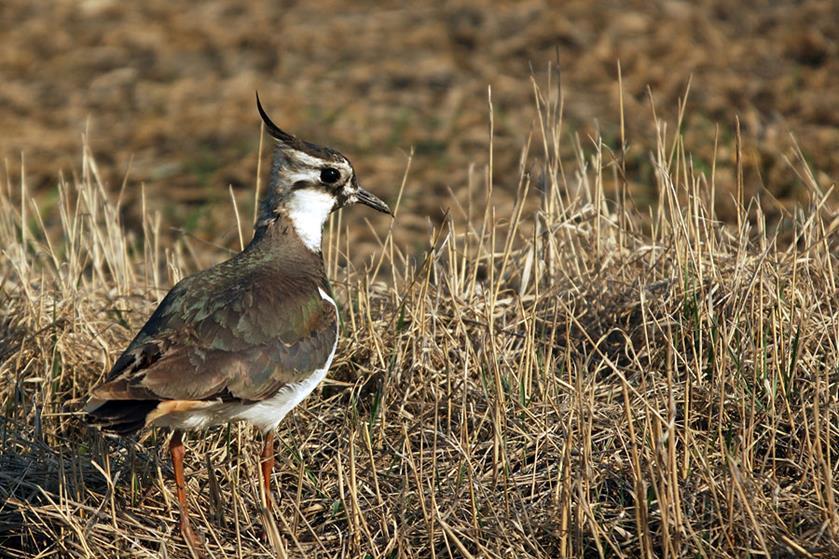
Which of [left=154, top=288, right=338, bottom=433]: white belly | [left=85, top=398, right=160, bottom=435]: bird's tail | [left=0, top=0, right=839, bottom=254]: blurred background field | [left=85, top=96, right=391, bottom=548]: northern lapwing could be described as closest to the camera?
[left=85, top=398, right=160, bottom=435]: bird's tail

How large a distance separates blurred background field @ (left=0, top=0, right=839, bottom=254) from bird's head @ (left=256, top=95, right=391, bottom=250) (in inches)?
107

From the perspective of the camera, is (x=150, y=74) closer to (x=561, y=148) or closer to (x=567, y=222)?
(x=561, y=148)

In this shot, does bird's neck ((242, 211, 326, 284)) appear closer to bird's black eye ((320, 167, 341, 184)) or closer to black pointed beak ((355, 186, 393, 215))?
bird's black eye ((320, 167, 341, 184))

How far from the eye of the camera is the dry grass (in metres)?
4.91

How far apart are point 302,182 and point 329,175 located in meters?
0.15

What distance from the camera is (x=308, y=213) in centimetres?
613

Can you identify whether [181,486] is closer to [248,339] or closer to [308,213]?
[248,339]

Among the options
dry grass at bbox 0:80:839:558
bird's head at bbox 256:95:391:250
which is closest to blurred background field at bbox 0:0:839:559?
dry grass at bbox 0:80:839:558

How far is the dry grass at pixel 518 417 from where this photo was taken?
4.91m

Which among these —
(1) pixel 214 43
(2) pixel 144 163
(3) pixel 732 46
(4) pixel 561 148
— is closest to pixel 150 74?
(1) pixel 214 43

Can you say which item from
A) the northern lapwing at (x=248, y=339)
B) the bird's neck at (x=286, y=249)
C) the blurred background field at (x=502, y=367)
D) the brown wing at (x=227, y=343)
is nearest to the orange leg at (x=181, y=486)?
the northern lapwing at (x=248, y=339)

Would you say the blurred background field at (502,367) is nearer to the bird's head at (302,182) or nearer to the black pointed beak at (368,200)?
the black pointed beak at (368,200)

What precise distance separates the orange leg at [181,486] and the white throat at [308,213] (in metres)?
1.23

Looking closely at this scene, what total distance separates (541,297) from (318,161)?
1324 mm
